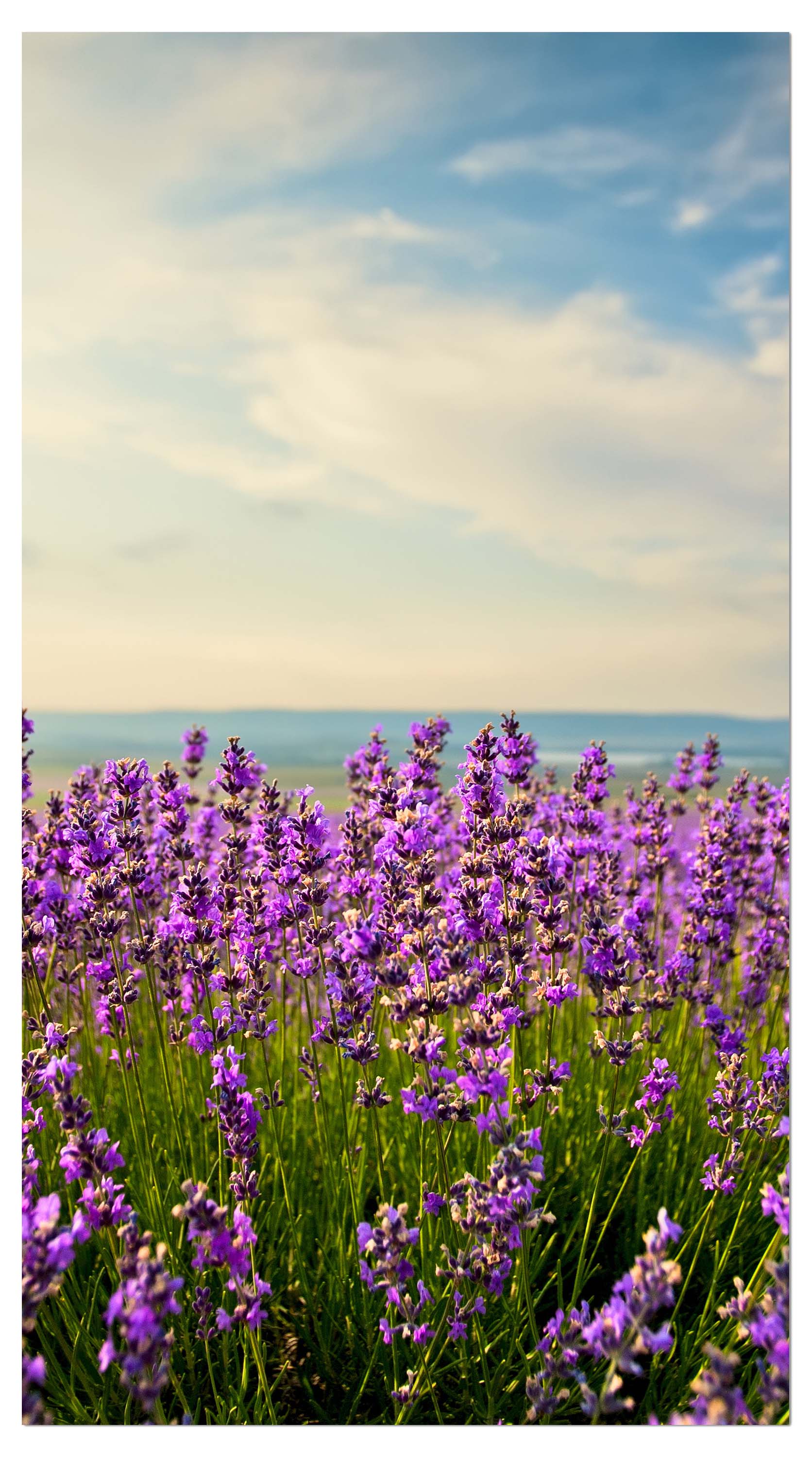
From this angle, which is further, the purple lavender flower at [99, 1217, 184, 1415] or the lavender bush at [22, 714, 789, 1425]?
the lavender bush at [22, 714, 789, 1425]

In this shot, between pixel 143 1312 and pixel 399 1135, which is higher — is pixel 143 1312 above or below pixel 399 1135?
above

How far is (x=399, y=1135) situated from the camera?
9.86 feet

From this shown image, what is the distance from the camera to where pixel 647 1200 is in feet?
8.98

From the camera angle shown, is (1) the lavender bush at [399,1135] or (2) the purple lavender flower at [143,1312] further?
(1) the lavender bush at [399,1135]

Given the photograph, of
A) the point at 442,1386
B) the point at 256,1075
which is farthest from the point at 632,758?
the point at 442,1386

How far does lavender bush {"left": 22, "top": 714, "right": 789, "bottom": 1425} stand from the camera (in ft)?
5.12

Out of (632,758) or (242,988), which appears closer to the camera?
(242,988)

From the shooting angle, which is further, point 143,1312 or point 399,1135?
Result: point 399,1135

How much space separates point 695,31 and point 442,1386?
3465mm

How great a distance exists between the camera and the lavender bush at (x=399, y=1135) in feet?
5.12

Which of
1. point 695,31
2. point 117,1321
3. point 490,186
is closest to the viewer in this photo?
point 117,1321
